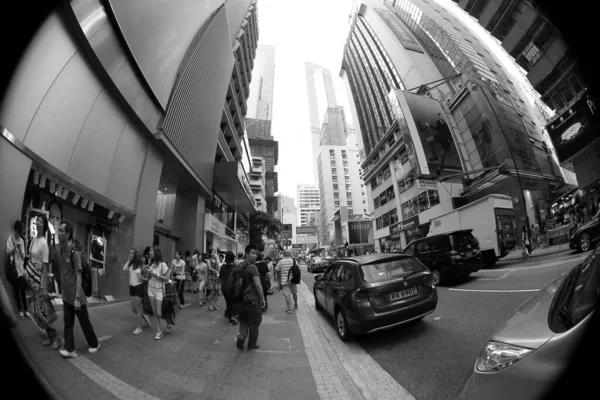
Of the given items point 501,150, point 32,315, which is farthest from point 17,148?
point 501,150

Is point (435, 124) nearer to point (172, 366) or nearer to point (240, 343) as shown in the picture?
point (240, 343)

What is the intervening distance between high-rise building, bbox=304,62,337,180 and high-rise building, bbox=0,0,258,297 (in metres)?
143

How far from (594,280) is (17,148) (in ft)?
21.1

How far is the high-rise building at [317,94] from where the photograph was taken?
157925mm

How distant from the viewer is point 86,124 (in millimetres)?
5633

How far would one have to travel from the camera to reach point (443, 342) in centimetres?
367

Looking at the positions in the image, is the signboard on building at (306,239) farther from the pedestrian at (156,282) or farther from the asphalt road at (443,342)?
the pedestrian at (156,282)

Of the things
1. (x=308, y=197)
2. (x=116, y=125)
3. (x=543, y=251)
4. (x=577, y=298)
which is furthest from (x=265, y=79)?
(x=577, y=298)

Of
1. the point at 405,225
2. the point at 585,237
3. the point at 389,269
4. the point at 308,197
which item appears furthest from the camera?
the point at 308,197

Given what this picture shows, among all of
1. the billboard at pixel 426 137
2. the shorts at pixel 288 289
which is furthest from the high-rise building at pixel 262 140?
the shorts at pixel 288 289

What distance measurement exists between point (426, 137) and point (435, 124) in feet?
9.17

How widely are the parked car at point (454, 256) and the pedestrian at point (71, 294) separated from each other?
29.5 ft

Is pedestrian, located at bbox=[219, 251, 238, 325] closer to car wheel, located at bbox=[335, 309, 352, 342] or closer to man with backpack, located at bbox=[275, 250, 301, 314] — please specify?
man with backpack, located at bbox=[275, 250, 301, 314]

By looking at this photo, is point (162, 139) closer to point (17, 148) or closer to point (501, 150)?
point (17, 148)
